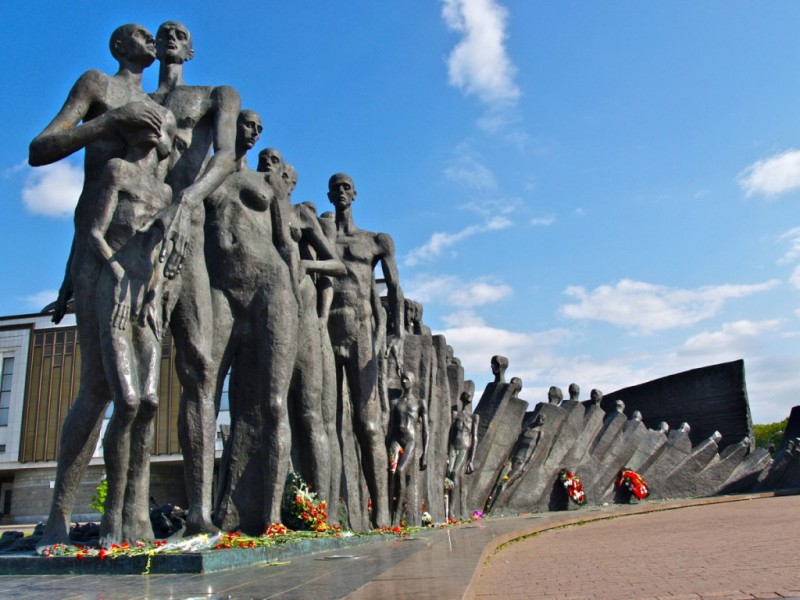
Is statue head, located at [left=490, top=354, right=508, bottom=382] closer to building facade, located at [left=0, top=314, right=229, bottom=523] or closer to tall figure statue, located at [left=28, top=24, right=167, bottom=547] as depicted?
tall figure statue, located at [left=28, top=24, right=167, bottom=547]

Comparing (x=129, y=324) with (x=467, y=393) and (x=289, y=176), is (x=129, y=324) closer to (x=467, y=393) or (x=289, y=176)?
(x=289, y=176)

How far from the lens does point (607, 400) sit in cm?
2612

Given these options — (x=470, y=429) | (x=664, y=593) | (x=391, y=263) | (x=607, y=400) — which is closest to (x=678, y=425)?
(x=607, y=400)

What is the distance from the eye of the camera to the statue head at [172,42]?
239 inches

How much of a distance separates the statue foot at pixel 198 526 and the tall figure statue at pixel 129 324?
44cm

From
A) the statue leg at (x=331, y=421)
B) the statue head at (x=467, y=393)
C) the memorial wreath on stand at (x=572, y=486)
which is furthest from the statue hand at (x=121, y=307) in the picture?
the memorial wreath on stand at (x=572, y=486)

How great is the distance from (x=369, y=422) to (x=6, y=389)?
101 feet

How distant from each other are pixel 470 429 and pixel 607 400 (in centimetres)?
1247

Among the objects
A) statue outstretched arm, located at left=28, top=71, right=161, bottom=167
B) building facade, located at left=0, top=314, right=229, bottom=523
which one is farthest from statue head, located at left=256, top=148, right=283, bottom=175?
building facade, located at left=0, top=314, right=229, bottom=523

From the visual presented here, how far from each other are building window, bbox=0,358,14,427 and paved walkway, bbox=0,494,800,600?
31.0m

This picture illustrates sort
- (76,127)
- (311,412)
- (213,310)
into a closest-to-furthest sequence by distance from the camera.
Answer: (76,127) < (213,310) < (311,412)

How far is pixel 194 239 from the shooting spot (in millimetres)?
5672

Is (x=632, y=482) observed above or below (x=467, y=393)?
below

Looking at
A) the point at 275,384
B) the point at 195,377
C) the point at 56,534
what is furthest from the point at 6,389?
the point at 56,534
